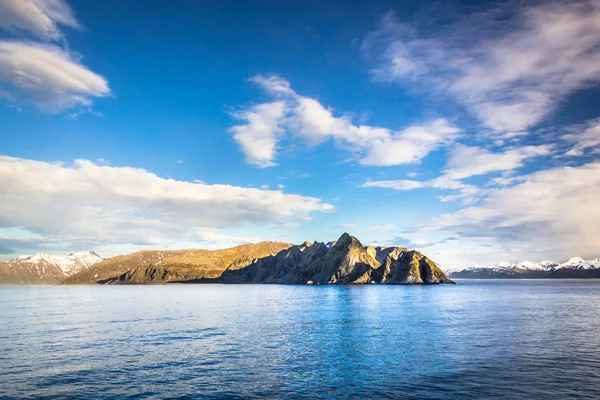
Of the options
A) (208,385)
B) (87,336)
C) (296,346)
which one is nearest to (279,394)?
(208,385)

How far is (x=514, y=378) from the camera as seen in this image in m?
34.0

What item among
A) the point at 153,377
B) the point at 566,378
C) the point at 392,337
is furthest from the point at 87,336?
the point at 566,378

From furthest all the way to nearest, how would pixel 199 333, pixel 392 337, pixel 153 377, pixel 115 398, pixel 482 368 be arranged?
pixel 199 333 → pixel 392 337 → pixel 482 368 → pixel 153 377 → pixel 115 398

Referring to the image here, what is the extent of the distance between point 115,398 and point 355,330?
141 feet

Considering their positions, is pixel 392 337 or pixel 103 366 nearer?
pixel 103 366

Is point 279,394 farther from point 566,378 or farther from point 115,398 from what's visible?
point 566,378

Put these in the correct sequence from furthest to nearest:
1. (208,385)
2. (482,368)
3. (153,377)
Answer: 1. (482,368)
2. (153,377)
3. (208,385)

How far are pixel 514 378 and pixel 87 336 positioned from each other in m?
57.6

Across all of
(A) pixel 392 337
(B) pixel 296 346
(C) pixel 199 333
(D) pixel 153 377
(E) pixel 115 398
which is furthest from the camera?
(C) pixel 199 333

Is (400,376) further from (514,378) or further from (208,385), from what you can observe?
(208,385)

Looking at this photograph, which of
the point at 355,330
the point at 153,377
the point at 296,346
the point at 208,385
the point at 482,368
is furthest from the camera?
the point at 355,330

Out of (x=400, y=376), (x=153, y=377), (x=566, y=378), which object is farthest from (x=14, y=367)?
(x=566, y=378)

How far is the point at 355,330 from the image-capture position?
63500 mm

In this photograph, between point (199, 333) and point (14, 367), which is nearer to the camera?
point (14, 367)
